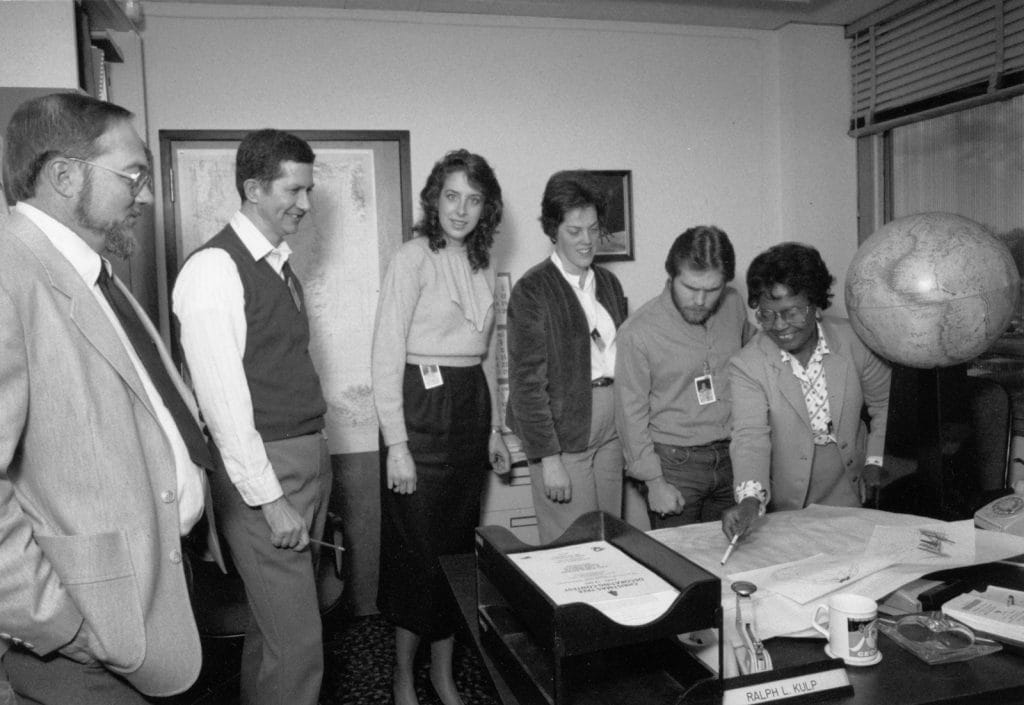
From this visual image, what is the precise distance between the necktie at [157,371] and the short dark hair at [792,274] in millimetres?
1491

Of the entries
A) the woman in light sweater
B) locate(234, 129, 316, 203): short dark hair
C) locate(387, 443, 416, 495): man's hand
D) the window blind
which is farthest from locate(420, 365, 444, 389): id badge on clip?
the window blind

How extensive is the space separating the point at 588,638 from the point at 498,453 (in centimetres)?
161

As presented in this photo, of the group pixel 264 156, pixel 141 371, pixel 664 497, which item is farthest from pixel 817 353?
pixel 141 371

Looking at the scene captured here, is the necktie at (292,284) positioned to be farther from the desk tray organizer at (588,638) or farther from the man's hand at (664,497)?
the man's hand at (664,497)

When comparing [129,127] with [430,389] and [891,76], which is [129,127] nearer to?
[430,389]

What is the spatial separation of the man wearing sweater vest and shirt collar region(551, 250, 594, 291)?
80 cm

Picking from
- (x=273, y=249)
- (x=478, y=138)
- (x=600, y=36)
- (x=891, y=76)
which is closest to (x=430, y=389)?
(x=273, y=249)

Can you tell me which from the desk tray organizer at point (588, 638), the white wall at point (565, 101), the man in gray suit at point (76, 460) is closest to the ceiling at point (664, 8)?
the white wall at point (565, 101)

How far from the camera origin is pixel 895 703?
1097mm

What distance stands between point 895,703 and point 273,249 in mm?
1654

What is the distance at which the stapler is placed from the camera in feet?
3.86

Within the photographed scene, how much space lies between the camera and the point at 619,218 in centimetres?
334

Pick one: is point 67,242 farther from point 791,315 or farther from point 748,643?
point 791,315

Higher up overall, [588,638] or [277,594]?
[588,638]
